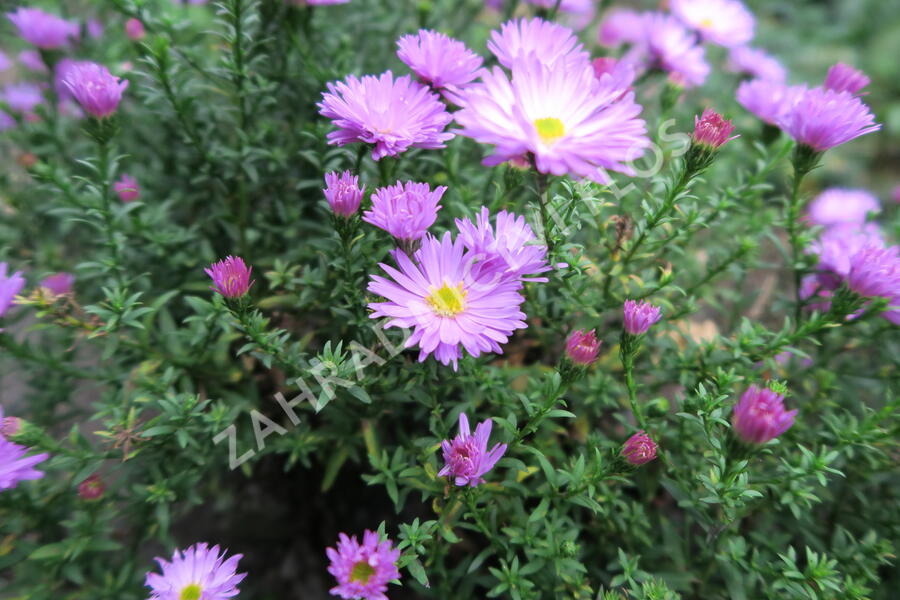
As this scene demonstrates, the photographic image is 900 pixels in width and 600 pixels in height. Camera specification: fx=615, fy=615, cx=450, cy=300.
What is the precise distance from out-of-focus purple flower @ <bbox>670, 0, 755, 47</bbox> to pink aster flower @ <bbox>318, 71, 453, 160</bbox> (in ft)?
5.45

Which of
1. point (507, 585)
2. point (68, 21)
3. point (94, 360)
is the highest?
point (68, 21)

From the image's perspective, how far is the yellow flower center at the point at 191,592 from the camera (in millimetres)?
1275

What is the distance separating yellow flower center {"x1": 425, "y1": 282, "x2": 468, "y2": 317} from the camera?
132cm

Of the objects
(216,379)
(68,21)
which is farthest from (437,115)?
(68,21)

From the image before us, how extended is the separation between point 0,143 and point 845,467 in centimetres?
328

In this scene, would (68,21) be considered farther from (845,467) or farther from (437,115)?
(845,467)

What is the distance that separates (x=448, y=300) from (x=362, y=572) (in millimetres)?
590

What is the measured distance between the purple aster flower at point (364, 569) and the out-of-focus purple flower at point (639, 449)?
53 cm

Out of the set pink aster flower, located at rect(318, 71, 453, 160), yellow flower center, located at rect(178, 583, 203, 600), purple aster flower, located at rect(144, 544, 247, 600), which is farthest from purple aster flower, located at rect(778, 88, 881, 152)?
yellow flower center, located at rect(178, 583, 203, 600)

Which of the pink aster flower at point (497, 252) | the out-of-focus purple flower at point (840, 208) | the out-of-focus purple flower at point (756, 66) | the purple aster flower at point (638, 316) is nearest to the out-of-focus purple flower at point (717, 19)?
the out-of-focus purple flower at point (756, 66)

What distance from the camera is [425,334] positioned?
4.02ft

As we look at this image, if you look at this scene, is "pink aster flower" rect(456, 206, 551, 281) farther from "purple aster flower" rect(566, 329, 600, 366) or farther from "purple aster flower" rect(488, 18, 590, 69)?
"purple aster flower" rect(488, 18, 590, 69)

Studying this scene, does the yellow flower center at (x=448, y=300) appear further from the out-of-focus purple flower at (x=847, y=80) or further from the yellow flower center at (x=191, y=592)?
the out-of-focus purple flower at (x=847, y=80)

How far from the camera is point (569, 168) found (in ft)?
3.72
